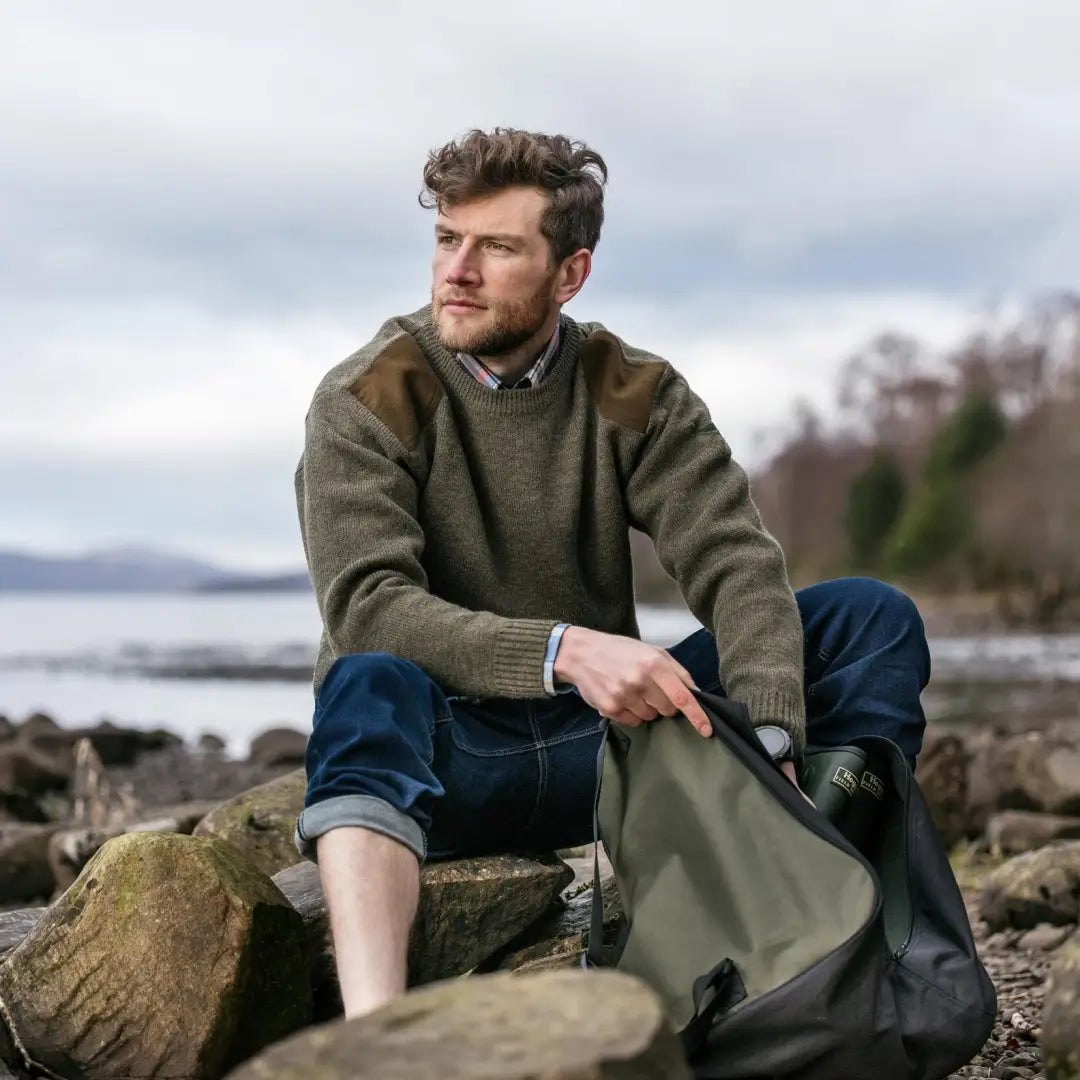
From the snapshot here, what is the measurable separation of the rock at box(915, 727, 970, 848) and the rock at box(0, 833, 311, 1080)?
14.0 ft

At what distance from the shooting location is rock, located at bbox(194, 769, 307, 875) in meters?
4.24

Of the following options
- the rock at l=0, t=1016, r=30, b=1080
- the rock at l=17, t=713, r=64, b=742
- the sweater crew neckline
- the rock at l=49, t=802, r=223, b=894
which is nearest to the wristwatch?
the sweater crew neckline

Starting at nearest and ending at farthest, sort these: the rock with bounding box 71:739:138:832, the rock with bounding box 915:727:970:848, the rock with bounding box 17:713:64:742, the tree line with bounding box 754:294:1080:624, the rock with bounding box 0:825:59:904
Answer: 1. the rock with bounding box 0:825:59:904
2. the rock with bounding box 915:727:970:848
3. the rock with bounding box 71:739:138:832
4. the rock with bounding box 17:713:64:742
5. the tree line with bounding box 754:294:1080:624

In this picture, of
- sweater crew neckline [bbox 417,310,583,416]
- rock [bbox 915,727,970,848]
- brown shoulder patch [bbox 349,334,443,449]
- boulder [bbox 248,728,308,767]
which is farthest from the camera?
boulder [bbox 248,728,308,767]

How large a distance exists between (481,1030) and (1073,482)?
1754 inches

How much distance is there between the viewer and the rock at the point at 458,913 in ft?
10.7

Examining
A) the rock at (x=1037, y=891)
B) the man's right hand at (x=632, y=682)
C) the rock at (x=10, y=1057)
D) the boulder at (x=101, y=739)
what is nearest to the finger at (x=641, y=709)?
the man's right hand at (x=632, y=682)

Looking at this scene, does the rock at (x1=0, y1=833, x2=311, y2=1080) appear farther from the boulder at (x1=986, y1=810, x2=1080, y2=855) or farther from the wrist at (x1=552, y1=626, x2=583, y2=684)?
the boulder at (x1=986, y1=810, x2=1080, y2=855)

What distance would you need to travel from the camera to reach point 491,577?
348cm

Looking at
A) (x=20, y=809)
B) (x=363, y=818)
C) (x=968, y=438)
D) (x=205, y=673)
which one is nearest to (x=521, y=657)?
(x=363, y=818)

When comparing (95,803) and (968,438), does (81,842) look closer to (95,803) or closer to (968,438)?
(95,803)

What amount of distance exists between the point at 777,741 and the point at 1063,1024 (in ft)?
2.71

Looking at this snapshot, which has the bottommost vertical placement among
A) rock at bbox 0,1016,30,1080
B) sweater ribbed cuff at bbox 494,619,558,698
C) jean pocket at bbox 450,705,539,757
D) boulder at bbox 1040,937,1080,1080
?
rock at bbox 0,1016,30,1080

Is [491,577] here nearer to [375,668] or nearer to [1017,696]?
[375,668]
